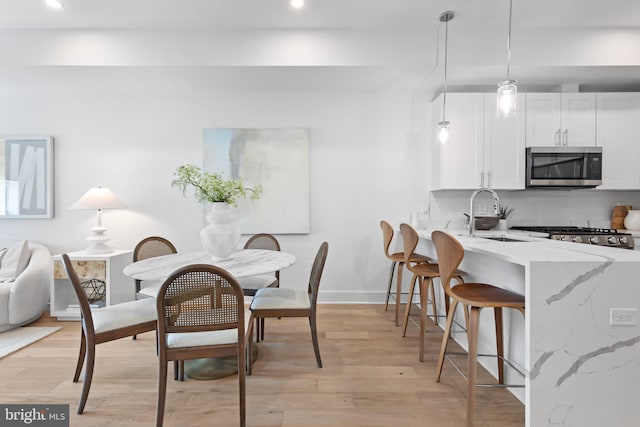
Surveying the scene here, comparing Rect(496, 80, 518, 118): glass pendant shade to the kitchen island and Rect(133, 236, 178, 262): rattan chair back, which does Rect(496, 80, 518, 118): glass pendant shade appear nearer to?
the kitchen island

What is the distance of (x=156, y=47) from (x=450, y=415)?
3571 mm

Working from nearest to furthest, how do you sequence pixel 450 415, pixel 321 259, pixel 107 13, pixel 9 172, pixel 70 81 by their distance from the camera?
1. pixel 450 415
2. pixel 321 259
3. pixel 107 13
4. pixel 70 81
5. pixel 9 172

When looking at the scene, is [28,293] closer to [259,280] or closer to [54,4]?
[259,280]

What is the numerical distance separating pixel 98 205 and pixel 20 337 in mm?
1286

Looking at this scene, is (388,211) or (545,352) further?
(388,211)

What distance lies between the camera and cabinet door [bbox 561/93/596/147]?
11.6 feet

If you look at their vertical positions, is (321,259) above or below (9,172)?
below

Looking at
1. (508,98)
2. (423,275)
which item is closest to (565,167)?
(508,98)

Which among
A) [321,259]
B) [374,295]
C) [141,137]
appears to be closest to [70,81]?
[141,137]

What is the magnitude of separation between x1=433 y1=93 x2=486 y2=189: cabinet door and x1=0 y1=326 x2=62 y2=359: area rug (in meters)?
4.01

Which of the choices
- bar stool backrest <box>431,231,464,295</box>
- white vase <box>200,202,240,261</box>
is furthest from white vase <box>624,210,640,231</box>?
white vase <box>200,202,240,261</box>

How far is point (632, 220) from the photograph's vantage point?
11.8 feet

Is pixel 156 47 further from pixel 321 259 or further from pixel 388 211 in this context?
pixel 388 211

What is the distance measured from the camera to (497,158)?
3.61 metres
